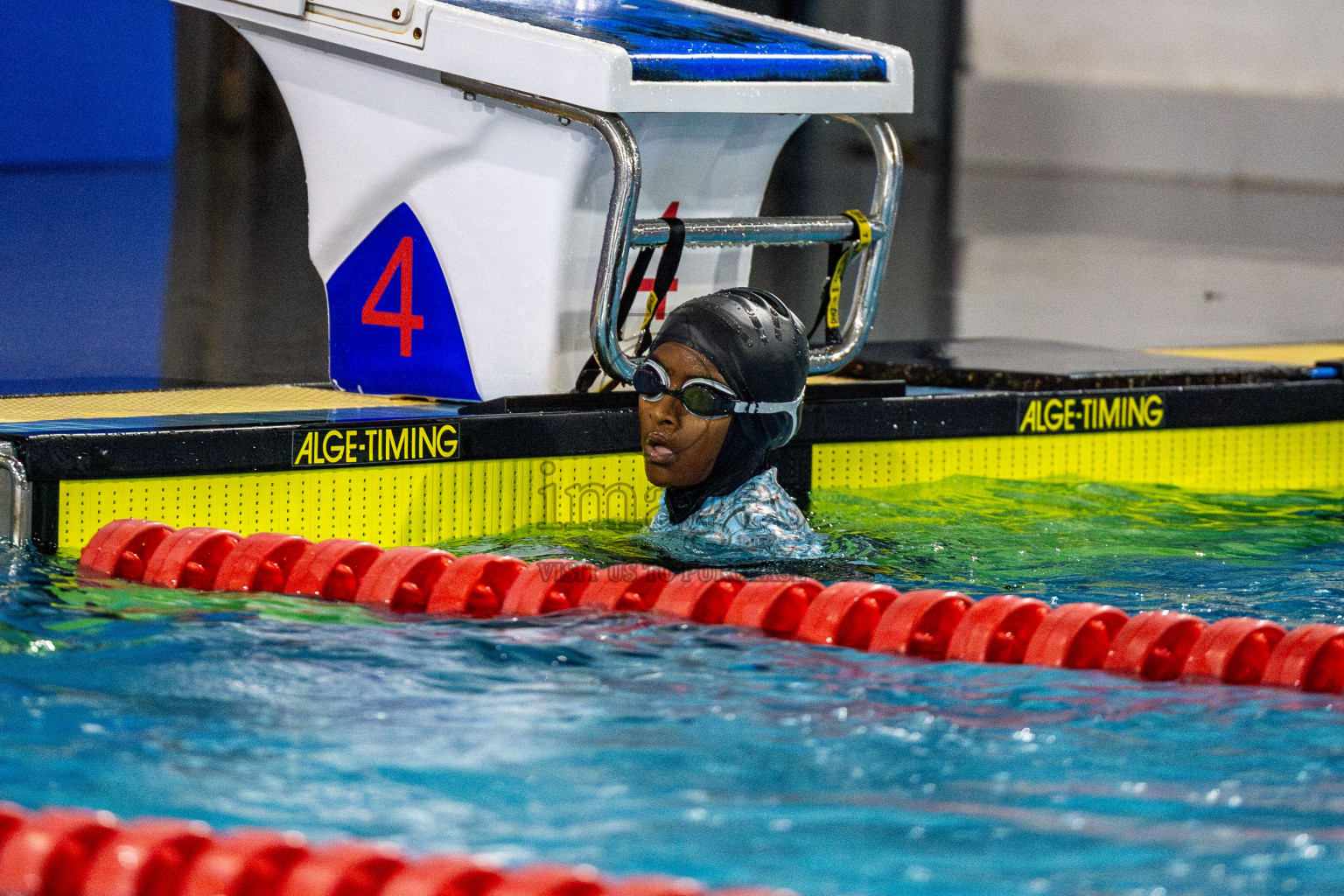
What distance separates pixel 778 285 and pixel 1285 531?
532cm

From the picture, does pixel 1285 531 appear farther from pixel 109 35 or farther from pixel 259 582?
pixel 109 35

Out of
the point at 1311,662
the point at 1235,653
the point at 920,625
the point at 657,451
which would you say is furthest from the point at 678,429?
the point at 1311,662

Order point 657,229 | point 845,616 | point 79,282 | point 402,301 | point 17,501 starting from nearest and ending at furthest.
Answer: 1. point 845,616
2. point 17,501
3. point 657,229
4. point 402,301
5. point 79,282

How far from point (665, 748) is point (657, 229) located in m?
2.31

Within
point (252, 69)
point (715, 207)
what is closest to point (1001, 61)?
point (252, 69)

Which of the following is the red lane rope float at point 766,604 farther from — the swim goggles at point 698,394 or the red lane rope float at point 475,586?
the swim goggles at point 698,394

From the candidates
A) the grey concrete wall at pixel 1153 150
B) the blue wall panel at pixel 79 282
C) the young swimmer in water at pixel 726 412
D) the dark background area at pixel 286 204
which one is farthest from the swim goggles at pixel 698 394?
the grey concrete wall at pixel 1153 150

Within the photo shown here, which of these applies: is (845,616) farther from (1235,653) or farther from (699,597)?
(1235,653)

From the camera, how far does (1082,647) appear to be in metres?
3.85

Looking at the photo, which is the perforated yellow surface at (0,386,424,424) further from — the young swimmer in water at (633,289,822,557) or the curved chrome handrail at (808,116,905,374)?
the curved chrome handrail at (808,116,905,374)

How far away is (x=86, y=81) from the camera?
788 cm

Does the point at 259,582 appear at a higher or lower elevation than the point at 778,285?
lower

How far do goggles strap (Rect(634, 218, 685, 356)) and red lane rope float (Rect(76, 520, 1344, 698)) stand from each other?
1.16 metres

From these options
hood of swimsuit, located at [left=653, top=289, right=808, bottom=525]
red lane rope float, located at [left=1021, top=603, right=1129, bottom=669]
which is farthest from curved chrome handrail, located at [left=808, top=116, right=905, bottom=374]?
red lane rope float, located at [left=1021, top=603, right=1129, bottom=669]
